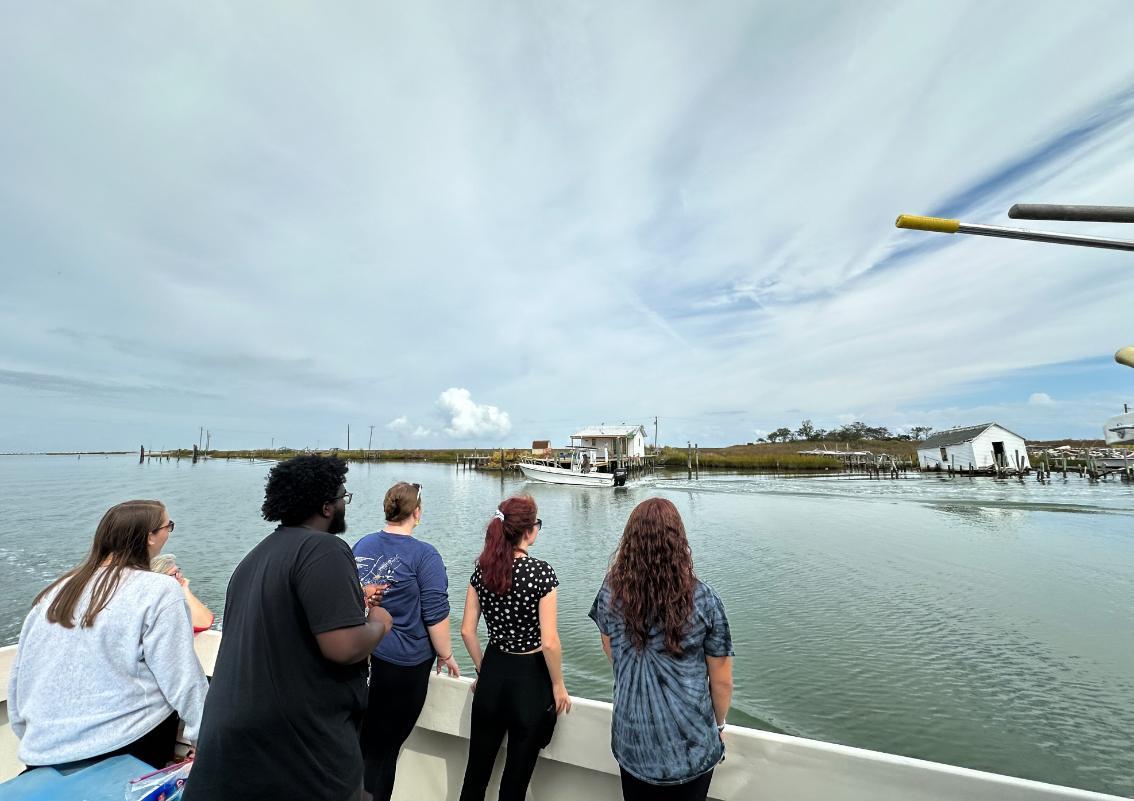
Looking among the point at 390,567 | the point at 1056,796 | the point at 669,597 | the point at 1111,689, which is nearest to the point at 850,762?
the point at 1056,796

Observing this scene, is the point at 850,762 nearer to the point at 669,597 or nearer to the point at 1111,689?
the point at 669,597

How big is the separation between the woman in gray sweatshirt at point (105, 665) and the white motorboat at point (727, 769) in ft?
0.70

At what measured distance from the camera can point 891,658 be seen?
739 centimetres

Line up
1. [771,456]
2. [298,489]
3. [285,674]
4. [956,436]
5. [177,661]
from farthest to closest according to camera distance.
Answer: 1. [771,456]
2. [956,436]
3. [177,661]
4. [298,489]
5. [285,674]

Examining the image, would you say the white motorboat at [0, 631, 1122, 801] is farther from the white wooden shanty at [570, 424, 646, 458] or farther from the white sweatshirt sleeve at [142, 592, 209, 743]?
the white wooden shanty at [570, 424, 646, 458]

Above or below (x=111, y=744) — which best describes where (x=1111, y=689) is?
below

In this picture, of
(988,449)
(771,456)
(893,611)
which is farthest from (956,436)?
(893,611)

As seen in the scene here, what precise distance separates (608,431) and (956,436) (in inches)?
1503

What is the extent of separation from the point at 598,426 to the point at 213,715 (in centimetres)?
6119

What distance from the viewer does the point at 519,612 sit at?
2.29 metres

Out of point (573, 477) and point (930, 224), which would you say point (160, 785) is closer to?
point (930, 224)

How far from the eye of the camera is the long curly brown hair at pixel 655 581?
1.86m

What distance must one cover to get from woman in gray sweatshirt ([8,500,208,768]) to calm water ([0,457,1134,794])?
5.61 metres

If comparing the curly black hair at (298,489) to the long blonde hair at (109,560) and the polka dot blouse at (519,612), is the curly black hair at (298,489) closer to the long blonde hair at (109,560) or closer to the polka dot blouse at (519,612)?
the long blonde hair at (109,560)
